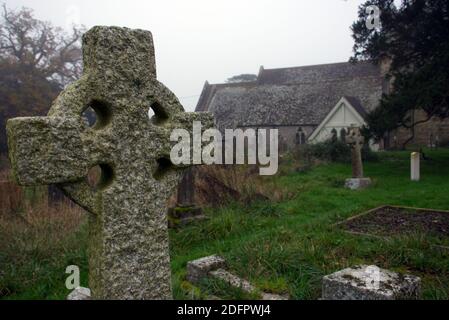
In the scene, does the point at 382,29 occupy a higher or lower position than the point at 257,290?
higher

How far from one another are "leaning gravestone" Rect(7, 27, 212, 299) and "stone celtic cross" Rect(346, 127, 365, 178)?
11210 millimetres

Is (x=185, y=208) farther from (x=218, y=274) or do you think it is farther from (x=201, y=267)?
(x=218, y=274)

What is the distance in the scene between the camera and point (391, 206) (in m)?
9.24

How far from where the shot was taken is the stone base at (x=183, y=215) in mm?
7816

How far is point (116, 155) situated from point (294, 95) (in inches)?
1332

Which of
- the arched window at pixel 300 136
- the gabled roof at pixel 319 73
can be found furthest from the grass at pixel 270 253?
the gabled roof at pixel 319 73

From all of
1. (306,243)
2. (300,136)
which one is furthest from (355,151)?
(300,136)

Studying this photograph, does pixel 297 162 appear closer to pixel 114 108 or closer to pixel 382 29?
pixel 382 29

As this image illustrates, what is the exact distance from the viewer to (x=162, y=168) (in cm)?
322

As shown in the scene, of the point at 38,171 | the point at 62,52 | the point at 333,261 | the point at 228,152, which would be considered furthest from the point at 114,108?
the point at 62,52

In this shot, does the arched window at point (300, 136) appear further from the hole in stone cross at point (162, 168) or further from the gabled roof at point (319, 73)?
the hole in stone cross at point (162, 168)

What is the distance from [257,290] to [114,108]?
8.29ft

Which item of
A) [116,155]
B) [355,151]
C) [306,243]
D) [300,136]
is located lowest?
[306,243]

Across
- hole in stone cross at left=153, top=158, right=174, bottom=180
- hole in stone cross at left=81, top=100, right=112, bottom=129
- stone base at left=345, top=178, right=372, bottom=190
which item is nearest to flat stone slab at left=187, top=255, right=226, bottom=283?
hole in stone cross at left=153, top=158, right=174, bottom=180
